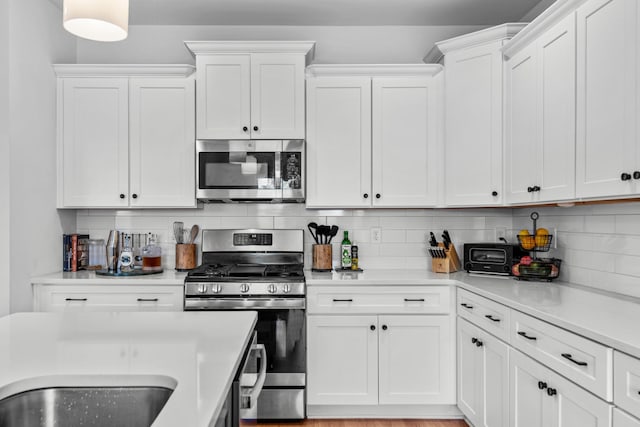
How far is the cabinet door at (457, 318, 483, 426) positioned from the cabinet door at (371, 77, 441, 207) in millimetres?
896

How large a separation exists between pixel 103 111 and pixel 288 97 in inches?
49.8

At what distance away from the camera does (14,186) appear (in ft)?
8.55

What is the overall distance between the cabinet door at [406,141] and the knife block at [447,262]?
0.35 m

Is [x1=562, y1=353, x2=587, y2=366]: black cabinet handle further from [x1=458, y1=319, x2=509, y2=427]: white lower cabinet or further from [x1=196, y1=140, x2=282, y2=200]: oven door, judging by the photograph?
[x1=196, y1=140, x2=282, y2=200]: oven door

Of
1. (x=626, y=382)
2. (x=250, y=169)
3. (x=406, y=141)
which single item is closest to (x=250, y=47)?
(x=250, y=169)

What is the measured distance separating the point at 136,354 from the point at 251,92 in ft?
7.03

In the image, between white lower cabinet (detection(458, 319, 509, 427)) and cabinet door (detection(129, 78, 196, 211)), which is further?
cabinet door (detection(129, 78, 196, 211))

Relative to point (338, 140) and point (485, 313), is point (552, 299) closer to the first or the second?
point (485, 313)

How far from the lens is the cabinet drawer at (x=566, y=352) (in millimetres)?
1367

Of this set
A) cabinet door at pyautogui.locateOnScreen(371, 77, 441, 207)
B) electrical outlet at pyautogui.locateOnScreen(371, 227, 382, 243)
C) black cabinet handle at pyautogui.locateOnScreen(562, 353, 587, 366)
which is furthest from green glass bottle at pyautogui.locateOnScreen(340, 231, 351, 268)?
black cabinet handle at pyautogui.locateOnScreen(562, 353, 587, 366)

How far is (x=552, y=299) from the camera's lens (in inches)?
78.3

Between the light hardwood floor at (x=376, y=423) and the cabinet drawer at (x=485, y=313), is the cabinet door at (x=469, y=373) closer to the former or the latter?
the cabinet drawer at (x=485, y=313)

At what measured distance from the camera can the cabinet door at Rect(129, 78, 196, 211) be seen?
2.98 m

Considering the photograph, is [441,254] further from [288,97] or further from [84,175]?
[84,175]
